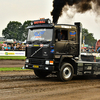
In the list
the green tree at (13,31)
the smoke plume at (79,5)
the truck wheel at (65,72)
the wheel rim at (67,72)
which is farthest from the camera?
the green tree at (13,31)

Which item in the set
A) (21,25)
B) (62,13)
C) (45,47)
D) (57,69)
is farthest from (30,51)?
(21,25)

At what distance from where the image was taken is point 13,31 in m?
105

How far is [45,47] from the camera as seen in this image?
9.41m

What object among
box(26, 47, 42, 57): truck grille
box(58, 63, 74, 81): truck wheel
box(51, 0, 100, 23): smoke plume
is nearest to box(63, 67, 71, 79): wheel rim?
box(58, 63, 74, 81): truck wheel

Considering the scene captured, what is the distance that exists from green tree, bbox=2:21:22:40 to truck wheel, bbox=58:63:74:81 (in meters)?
89.4

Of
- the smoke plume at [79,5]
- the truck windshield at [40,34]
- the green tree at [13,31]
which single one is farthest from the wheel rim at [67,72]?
the green tree at [13,31]

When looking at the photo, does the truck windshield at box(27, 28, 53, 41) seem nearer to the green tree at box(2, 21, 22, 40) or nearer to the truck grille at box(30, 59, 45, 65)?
the truck grille at box(30, 59, 45, 65)

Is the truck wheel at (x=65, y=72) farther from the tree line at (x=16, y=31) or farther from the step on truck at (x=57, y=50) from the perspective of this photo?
the tree line at (x=16, y=31)

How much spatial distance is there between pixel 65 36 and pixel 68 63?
1.35 metres

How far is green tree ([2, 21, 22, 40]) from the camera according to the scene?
98.1 meters

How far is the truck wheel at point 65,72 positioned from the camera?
9492mm

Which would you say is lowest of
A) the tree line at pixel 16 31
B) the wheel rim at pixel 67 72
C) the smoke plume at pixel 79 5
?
the wheel rim at pixel 67 72

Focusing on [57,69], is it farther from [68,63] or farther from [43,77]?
[43,77]

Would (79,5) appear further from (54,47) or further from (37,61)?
(37,61)
